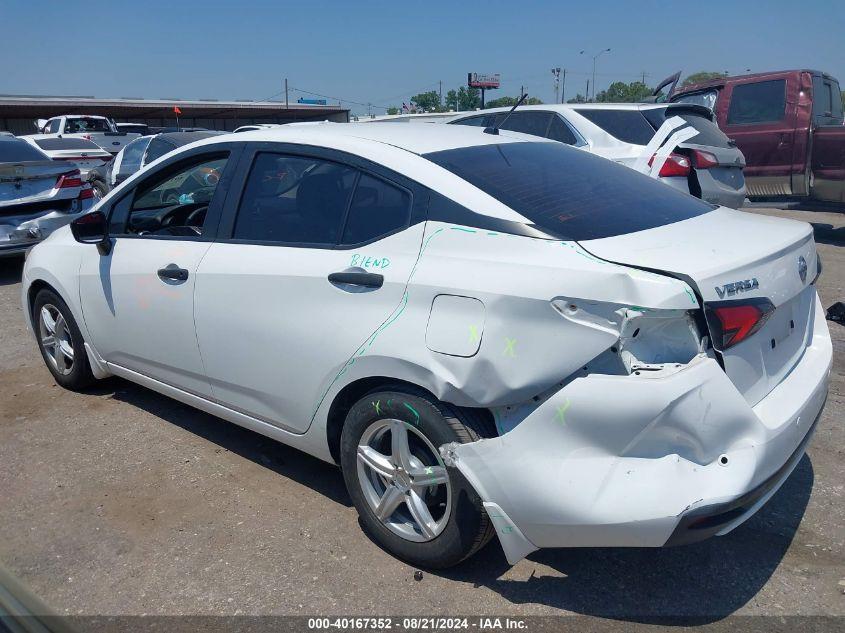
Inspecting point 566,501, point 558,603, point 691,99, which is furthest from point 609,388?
point 691,99

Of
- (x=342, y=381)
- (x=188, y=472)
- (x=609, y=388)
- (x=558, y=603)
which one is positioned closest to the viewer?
(x=609, y=388)

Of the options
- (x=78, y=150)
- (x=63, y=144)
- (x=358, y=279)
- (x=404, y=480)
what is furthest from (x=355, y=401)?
(x=63, y=144)

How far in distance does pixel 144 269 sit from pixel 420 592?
89.4 inches

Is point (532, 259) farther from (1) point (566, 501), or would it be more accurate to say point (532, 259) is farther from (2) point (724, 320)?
(1) point (566, 501)

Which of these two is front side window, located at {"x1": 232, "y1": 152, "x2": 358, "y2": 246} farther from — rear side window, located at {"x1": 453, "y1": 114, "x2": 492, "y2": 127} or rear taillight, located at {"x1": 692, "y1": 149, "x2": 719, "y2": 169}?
rear side window, located at {"x1": 453, "y1": 114, "x2": 492, "y2": 127}

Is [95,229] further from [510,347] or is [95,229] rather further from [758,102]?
[758,102]

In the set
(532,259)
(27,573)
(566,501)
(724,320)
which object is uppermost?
(532,259)

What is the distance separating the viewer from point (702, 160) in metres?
7.53

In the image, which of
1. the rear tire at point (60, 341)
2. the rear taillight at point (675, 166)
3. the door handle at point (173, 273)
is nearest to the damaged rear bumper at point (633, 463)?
the door handle at point (173, 273)

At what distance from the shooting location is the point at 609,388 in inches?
91.9

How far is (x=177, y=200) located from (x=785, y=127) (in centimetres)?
889

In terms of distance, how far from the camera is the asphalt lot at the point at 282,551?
274cm

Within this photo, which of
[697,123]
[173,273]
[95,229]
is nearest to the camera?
[173,273]

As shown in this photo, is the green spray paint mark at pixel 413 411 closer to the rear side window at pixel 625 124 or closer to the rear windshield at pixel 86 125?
the rear side window at pixel 625 124
